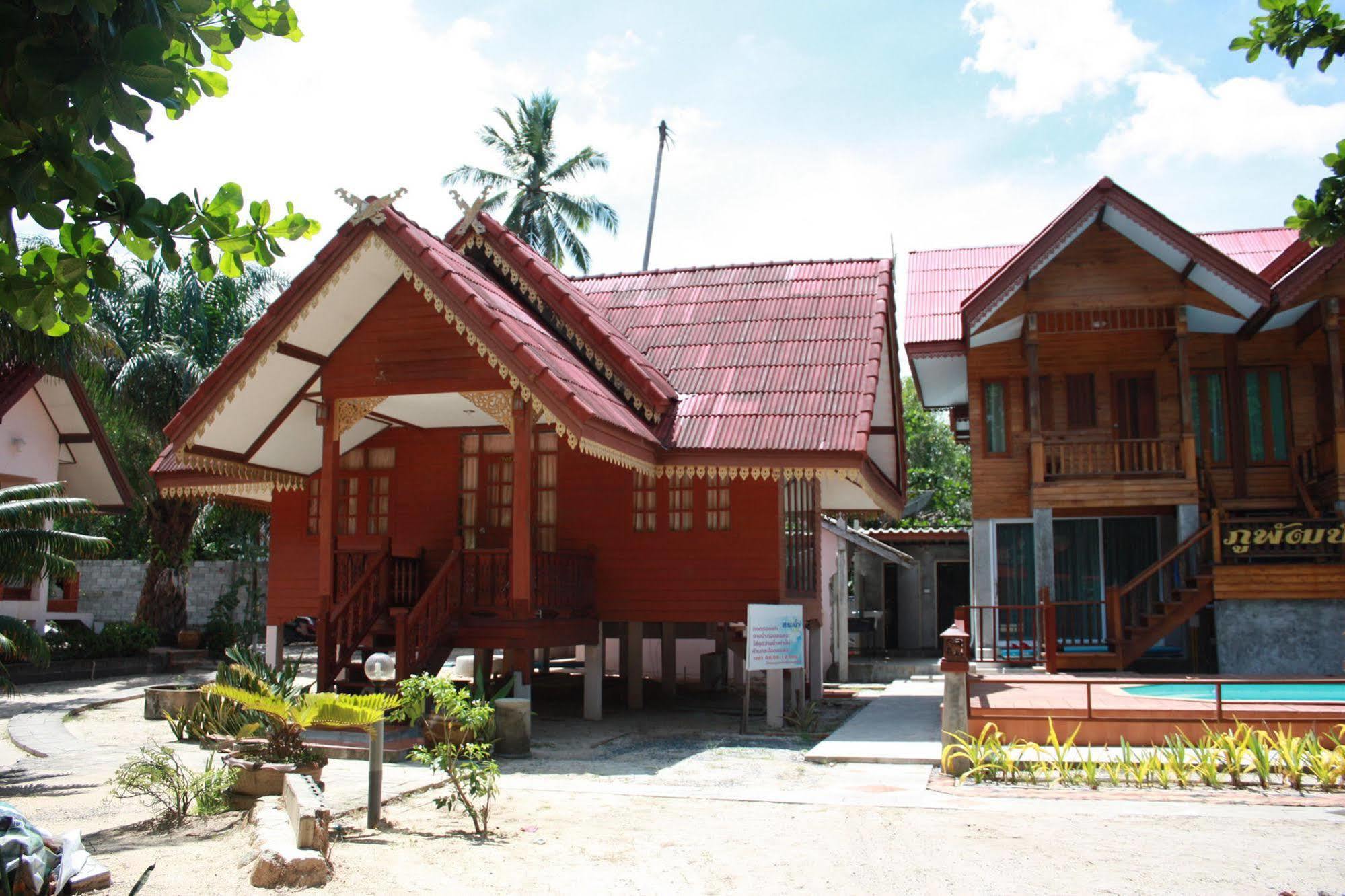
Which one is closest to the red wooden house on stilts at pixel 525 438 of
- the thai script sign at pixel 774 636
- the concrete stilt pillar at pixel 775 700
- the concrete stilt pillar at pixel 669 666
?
the concrete stilt pillar at pixel 669 666

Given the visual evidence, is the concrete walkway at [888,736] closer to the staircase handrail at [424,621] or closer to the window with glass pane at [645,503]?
the window with glass pane at [645,503]

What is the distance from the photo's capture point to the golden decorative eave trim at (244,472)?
14.7m

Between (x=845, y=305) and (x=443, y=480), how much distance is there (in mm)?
6345

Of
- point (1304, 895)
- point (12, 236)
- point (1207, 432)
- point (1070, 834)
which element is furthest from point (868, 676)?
point (12, 236)

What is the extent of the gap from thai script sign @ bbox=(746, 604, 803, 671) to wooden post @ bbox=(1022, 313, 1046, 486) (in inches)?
232

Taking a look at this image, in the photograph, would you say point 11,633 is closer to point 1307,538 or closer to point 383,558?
point 383,558

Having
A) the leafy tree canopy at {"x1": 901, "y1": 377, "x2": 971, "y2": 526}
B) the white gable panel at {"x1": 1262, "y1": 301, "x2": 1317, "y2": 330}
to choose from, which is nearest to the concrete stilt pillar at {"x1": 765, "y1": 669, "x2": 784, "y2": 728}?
the white gable panel at {"x1": 1262, "y1": 301, "x2": 1317, "y2": 330}

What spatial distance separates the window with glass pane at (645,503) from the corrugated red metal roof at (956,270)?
6004 mm

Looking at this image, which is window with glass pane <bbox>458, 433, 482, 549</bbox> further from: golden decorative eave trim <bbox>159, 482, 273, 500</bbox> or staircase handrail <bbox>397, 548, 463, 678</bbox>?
golden decorative eave trim <bbox>159, 482, 273, 500</bbox>

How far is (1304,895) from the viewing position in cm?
629

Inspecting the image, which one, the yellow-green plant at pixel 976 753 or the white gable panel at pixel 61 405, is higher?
the white gable panel at pixel 61 405

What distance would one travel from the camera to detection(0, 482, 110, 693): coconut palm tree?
1217 cm

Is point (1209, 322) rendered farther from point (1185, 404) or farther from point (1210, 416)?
point (1185, 404)

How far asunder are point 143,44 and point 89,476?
1013 inches
